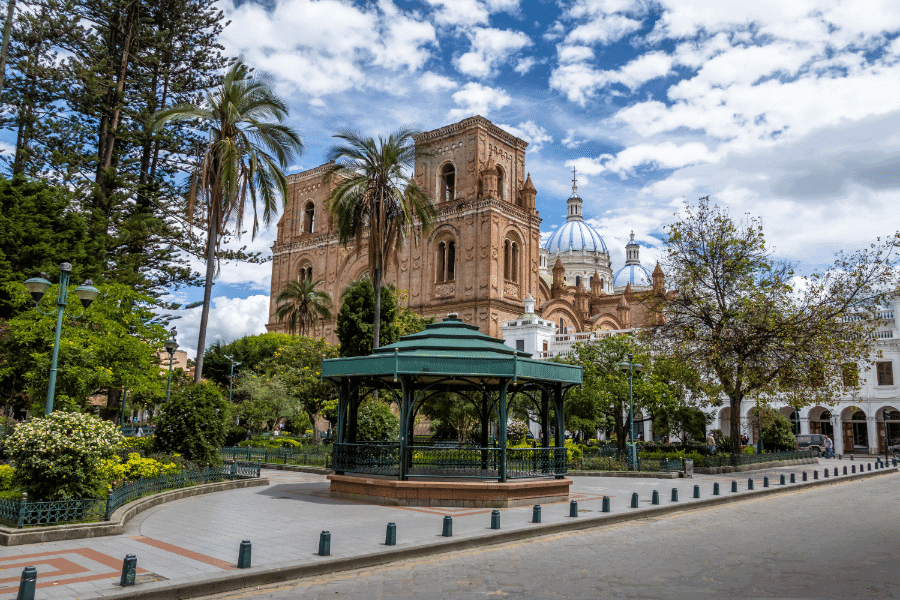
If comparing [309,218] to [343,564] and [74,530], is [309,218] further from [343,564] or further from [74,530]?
[343,564]

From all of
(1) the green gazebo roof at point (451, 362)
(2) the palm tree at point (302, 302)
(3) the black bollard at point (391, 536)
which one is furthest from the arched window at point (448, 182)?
(3) the black bollard at point (391, 536)

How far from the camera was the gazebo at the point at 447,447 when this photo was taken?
12.8 meters

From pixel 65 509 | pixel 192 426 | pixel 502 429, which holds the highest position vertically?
pixel 502 429

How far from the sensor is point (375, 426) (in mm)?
18500

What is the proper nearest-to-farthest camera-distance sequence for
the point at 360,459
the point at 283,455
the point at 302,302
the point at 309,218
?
the point at 360,459, the point at 283,455, the point at 302,302, the point at 309,218

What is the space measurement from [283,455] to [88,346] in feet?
27.1

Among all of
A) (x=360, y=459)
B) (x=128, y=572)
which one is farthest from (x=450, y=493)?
(x=128, y=572)

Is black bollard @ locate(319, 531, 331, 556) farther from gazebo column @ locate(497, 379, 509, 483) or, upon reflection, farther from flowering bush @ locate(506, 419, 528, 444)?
flowering bush @ locate(506, 419, 528, 444)

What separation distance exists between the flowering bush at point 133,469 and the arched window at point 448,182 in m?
39.3

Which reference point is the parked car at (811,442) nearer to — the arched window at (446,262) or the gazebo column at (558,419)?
the arched window at (446,262)

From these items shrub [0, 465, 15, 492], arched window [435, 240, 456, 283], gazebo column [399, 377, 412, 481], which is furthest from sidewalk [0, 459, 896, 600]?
arched window [435, 240, 456, 283]

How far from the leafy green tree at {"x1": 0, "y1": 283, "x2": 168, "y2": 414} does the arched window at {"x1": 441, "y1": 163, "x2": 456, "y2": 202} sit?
33746mm

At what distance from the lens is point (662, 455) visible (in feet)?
85.5

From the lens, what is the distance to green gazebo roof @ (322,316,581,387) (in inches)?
502
